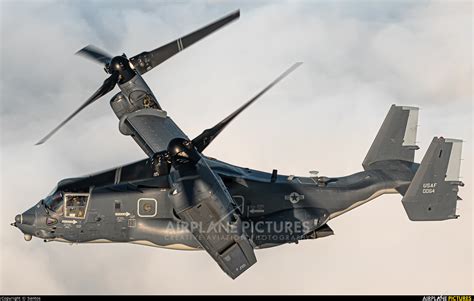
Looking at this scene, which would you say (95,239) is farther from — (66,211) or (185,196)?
(185,196)

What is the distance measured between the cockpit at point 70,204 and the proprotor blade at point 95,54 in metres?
8.09

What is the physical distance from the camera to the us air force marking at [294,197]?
33.2 metres

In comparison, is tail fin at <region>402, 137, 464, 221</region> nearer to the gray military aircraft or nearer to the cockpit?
the gray military aircraft

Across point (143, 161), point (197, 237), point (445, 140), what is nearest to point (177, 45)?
point (143, 161)

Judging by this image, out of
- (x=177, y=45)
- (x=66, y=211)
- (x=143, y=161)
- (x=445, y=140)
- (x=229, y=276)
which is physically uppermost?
(x=177, y=45)

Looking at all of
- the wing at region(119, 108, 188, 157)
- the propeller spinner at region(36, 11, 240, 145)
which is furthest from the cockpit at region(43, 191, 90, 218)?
the propeller spinner at region(36, 11, 240, 145)

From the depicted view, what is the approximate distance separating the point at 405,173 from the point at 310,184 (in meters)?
4.95

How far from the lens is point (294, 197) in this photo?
33281 millimetres

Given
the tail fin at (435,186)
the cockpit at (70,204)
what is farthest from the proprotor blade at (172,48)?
the tail fin at (435,186)

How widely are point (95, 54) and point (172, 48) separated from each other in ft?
13.6

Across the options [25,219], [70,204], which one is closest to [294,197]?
[70,204]

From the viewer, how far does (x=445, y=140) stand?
3247cm

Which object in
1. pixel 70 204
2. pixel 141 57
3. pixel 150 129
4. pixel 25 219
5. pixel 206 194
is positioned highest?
pixel 141 57

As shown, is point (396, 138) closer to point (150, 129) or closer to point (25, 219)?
point (150, 129)
